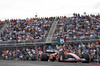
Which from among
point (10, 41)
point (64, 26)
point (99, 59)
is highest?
point (64, 26)

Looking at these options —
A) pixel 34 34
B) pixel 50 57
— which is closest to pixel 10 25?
pixel 34 34

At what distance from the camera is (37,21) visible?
35188 millimetres

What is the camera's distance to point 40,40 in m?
28.1

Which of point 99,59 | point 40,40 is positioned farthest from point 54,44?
point 99,59

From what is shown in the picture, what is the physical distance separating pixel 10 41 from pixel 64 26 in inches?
328

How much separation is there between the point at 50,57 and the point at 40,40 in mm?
8312

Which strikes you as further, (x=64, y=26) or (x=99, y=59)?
(x=64, y=26)

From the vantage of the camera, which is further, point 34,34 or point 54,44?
point 34,34

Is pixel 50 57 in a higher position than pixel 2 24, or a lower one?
lower

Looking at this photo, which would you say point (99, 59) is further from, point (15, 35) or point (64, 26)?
point (15, 35)

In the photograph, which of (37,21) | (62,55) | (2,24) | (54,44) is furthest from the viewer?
(2,24)

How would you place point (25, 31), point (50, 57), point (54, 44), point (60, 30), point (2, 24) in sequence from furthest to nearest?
1. point (2, 24)
2. point (25, 31)
3. point (60, 30)
4. point (54, 44)
5. point (50, 57)

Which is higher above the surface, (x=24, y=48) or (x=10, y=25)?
(x=10, y=25)

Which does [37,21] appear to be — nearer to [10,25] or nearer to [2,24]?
[10,25]
